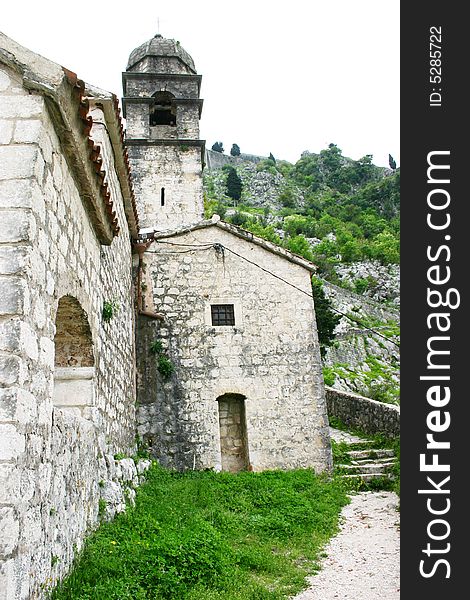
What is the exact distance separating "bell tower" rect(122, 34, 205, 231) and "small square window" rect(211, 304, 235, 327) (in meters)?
4.37

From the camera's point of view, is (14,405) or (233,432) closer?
(14,405)

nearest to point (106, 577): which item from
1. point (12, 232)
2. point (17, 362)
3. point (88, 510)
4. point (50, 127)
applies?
point (88, 510)

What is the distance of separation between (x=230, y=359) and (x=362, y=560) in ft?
17.3

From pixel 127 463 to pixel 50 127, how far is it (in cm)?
523

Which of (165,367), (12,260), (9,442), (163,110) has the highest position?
(163,110)

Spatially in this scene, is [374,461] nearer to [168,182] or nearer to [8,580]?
[168,182]

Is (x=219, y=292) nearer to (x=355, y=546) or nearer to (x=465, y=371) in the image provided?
(x=355, y=546)

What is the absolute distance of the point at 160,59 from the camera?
53.3 ft

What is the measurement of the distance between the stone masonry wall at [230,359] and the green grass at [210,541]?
0.87 metres

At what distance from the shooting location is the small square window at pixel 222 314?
37.3 feet

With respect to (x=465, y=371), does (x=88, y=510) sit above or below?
below

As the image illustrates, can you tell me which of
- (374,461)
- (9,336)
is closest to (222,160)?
(374,461)

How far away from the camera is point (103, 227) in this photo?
618 cm

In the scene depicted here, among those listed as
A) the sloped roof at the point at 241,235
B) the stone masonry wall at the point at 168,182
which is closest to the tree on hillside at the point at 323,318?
the stone masonry wall at the point at 168,182
